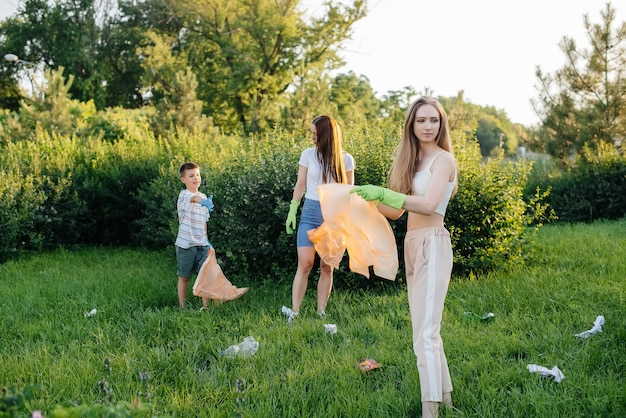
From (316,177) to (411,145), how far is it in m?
2.06

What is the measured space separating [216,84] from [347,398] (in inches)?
1132

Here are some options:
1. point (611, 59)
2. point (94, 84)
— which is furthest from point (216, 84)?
point (611, 59)

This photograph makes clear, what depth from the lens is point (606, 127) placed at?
52.2 ft

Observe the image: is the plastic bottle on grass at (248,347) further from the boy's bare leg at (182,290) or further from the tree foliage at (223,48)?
the tree foliage at (223,48)

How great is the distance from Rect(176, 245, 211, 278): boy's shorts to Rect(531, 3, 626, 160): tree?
1353cm

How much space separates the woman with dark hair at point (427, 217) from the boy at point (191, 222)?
2.94 metres

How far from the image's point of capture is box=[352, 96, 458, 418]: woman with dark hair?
10.1 ft

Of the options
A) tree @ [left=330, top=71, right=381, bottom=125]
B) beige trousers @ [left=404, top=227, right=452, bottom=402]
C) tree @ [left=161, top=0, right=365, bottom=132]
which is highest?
tree @ [left=161, top=0, right=365, bottom=132]

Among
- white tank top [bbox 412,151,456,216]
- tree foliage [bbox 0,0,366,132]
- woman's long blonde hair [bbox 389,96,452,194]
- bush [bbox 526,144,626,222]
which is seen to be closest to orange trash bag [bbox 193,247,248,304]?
woman's long blonde hair [bbox 389,96,452,194]

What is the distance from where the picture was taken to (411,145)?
3.27 meters

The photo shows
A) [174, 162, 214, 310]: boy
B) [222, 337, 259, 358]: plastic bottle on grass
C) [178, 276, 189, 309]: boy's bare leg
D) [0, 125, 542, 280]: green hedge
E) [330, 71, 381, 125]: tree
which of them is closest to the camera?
[222, 337, 259, 358]: plastic bottle on grass

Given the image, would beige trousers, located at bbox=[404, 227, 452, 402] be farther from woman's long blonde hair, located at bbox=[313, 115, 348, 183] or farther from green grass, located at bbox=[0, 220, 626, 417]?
woman's long blonde hair, located at bbox=[313, 115, 348, 183]

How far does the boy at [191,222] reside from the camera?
5848 millimetres

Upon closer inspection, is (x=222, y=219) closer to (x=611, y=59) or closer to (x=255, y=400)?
(x=255, y=400)
